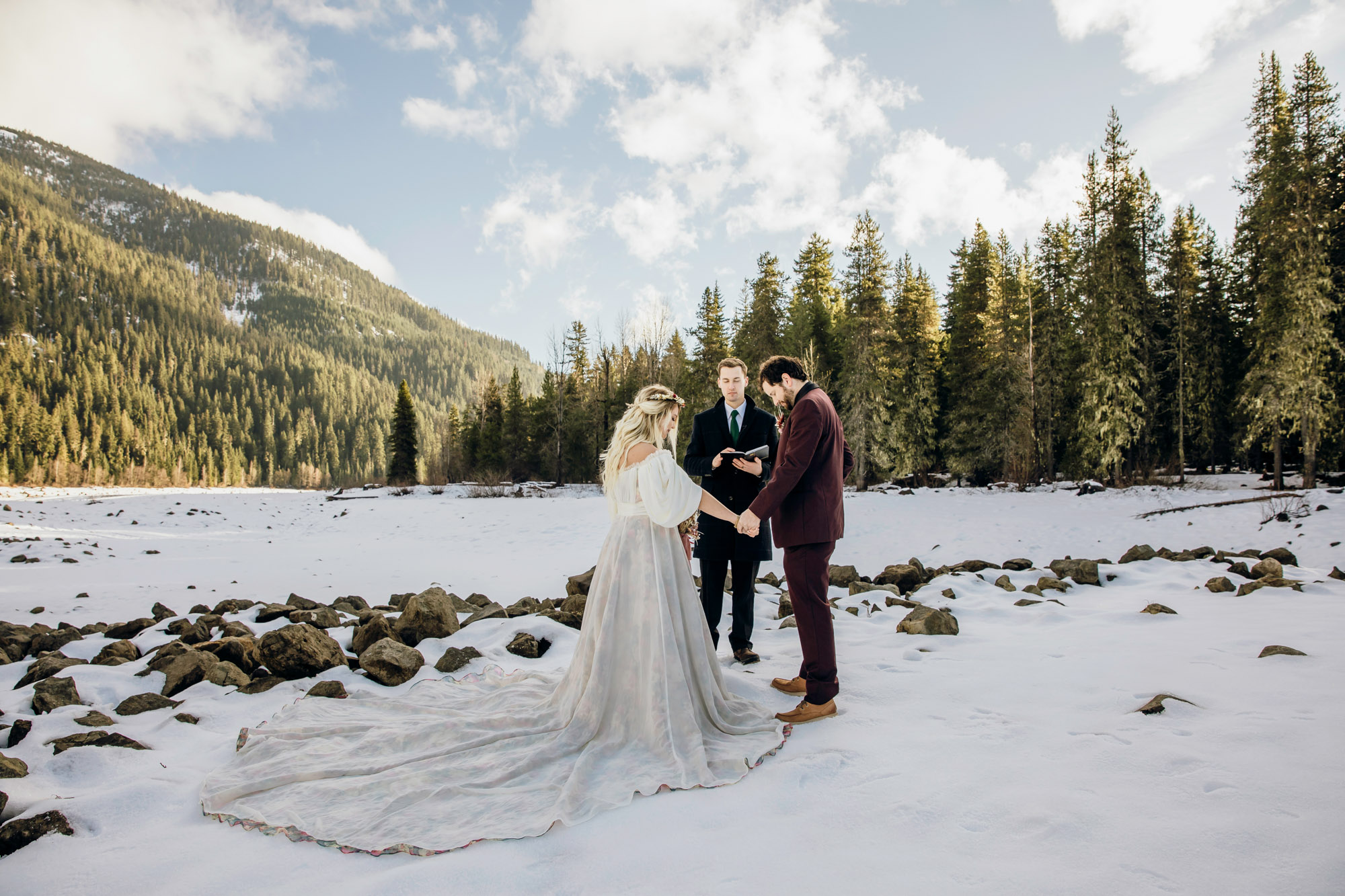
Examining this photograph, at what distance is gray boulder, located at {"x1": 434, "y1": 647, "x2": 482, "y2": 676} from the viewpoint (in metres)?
5.09

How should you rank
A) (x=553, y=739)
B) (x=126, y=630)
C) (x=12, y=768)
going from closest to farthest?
(x=12, y=768)
(x=553, y=739)
(x=126, y=630)

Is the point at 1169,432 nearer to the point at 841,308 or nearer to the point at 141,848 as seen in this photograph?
the point at 841,308

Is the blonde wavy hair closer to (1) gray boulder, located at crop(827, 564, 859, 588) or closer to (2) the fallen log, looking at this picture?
(1) gray boulder, located at crop(827, 564, 859, 588)

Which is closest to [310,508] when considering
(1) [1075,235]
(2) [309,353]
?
(1) [1075,235]

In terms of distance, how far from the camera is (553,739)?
3502mm

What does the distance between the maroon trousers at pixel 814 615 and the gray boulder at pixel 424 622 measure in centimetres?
369

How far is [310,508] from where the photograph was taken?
26094mm

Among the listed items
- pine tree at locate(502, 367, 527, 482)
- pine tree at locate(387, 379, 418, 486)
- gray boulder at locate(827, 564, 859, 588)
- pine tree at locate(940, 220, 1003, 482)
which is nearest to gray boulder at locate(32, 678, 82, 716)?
gray boulder at locate(827, 564, 859, 588)

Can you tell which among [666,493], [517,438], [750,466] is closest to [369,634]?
[666,493]

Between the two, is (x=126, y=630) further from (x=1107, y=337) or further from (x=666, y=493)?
(x=1107, y=337)

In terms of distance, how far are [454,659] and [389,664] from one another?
0.50 m

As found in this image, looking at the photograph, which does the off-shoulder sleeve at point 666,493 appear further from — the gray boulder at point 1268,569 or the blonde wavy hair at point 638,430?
the gray boulder at point 1268,569

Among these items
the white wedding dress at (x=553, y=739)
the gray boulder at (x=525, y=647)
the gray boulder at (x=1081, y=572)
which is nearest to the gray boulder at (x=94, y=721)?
the white wedding dress at (x=553, y=739)

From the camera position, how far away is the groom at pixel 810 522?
3939 mm
